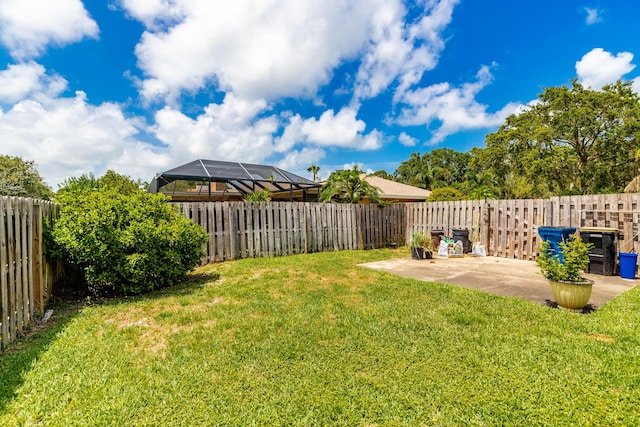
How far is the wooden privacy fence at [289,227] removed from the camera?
817cm

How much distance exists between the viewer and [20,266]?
11.1 ft

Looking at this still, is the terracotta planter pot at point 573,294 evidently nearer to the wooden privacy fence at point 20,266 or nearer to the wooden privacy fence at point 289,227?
the wooden privacy fence at point 20,266

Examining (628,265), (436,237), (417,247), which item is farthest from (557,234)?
(436,237)

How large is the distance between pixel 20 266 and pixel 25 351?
1007 mm

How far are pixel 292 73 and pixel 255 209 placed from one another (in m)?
5.32

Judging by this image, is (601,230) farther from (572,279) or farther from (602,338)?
(602,338)

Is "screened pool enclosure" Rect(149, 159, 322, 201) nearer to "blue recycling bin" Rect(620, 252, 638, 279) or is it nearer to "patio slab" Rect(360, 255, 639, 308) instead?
"patio slab" Rect(360, 255, 639, 308)

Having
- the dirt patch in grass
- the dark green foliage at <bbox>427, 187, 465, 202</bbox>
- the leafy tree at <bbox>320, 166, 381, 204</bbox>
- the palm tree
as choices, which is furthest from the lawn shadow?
the palm tree

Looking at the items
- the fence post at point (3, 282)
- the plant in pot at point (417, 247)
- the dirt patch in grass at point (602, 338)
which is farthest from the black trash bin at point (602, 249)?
the fence post at point (3, 282)

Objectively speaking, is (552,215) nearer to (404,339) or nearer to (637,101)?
(404,339)

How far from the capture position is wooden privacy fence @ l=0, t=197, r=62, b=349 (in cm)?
304

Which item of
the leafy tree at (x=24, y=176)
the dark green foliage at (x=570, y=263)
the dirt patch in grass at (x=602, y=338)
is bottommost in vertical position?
the dirt patch in grass at (x=602, y=338)

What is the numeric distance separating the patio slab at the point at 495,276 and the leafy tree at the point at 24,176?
26.2 metres

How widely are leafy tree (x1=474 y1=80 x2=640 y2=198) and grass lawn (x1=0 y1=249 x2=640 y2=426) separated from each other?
21.5 meters
